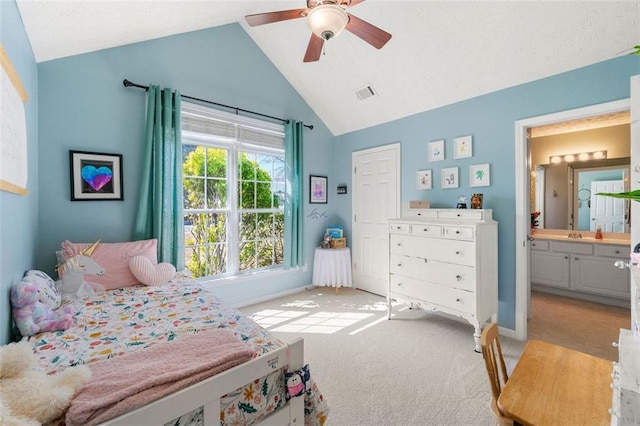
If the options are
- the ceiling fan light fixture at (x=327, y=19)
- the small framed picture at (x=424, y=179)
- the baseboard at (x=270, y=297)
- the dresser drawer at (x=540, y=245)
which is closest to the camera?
the ceiling fan light fixture at (x=327, y=19)

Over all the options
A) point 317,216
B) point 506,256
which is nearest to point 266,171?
point 317,216

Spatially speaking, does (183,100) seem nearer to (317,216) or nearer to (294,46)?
(294,46)

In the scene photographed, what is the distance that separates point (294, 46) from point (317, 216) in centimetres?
227

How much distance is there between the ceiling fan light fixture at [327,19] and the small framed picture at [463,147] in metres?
1.94

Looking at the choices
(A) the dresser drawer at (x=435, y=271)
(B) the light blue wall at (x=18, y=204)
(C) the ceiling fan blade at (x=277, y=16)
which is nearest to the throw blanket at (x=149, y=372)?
(B) the light blue wall at (x=18, y=204)

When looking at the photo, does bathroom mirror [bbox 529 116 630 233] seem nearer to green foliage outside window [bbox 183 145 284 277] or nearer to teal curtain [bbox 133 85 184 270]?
green foliage outside window [bbox 183 145 284 277]

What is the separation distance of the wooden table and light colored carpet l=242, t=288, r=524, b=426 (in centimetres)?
86

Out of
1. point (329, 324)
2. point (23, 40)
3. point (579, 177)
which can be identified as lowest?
point (329, 324)

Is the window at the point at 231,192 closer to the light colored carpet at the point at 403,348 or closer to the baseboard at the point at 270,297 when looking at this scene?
the baseboard at the point at 270,297

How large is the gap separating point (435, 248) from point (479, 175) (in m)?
0.93

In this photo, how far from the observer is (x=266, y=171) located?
12.7ft

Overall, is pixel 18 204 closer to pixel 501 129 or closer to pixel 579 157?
pixel 501 129

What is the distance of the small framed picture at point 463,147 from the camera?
299 cm

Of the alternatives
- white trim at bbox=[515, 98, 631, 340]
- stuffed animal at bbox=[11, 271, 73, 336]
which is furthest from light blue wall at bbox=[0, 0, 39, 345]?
white trim at bbox=[515, 98, 631, 340]
